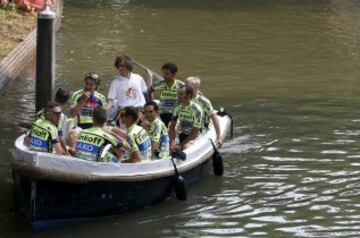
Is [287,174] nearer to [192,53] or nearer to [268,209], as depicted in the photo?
[268,209]

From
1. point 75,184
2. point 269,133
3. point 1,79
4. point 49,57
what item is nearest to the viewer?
point 75,184

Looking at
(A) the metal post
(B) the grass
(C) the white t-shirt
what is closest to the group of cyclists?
(C) the white t-shirt

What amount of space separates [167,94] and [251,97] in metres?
5.11

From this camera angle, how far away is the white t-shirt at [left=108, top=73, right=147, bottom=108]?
41.0ft

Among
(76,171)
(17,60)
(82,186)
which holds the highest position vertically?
(76,171)

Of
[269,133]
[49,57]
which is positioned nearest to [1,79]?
[49,57]

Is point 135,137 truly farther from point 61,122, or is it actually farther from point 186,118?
point 186,118

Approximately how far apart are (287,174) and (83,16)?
17267mm

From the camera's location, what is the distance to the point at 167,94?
13281 mm

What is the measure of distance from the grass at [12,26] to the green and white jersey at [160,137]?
876 cm

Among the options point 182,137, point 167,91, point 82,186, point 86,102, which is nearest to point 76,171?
point 82,186

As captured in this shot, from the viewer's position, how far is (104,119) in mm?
10297

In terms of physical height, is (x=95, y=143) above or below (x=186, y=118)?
above

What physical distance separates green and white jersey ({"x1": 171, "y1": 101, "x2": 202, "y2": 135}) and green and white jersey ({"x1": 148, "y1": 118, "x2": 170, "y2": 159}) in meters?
0.84
